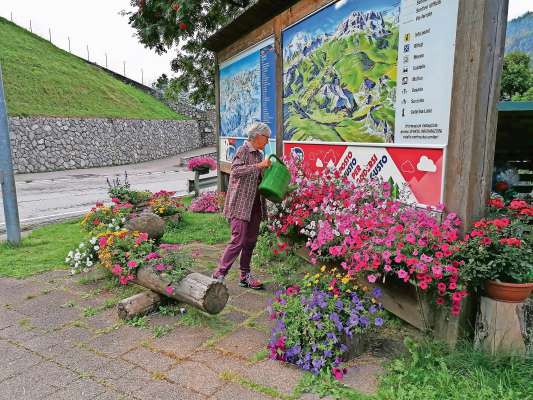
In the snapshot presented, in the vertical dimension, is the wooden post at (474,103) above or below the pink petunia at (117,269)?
above

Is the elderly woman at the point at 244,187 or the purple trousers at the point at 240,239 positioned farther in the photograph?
the purple trousers at the point at 240,239

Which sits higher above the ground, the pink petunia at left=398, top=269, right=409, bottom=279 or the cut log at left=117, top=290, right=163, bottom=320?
the pink petunia at left=398, top=269, right=409, bottom=279

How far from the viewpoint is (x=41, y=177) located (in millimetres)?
16047

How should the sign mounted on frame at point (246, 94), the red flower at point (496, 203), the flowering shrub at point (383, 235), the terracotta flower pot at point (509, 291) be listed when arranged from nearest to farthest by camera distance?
the terracotta flower pot at point (509, 291) < the flowering shrub at point (383, 235) < the red flower at point (496, 203) < the sign mounted on frame at point (246, 94)

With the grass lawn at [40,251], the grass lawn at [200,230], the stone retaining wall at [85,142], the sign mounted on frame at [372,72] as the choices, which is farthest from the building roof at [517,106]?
the stone retaining wall at [85,142]

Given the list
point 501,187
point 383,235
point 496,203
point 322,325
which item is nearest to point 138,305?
point 322,325

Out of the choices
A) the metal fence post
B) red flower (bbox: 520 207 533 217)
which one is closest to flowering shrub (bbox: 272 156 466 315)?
red flower (bbox: 520 207 533 217)

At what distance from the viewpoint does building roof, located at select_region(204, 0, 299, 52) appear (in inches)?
198

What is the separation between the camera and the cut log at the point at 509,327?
2.42m

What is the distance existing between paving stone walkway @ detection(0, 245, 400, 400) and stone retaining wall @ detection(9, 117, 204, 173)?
1651cm

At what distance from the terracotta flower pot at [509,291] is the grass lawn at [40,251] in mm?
4640

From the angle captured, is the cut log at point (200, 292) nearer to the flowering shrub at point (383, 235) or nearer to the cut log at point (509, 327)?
the flowering shrub at point (383, 235)

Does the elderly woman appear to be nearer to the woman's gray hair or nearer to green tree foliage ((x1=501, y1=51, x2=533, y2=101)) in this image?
the woman's gray hair

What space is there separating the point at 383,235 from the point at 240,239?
152cm
